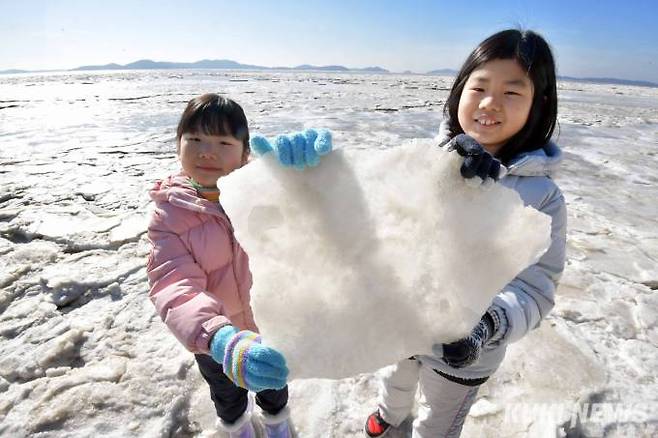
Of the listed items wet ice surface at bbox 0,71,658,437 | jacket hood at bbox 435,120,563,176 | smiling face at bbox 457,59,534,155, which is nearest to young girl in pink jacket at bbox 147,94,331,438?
wet ice surface at bbox 0,71,658,437

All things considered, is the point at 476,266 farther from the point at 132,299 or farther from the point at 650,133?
the point at 650,133

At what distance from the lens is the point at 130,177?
4.33 m

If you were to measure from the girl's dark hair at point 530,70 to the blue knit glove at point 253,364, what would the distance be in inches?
37.3

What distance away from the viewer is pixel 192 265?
1.29 metres

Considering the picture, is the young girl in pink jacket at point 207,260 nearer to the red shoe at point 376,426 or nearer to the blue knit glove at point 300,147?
the red shoe at point 376,426

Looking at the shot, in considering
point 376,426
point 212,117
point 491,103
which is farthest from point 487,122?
point 376,426

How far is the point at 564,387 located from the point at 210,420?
1.55 meters

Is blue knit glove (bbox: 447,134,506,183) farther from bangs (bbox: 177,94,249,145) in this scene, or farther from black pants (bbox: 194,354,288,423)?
black pants (bbox: 194,354,288,423)

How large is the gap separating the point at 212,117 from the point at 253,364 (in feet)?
2.95

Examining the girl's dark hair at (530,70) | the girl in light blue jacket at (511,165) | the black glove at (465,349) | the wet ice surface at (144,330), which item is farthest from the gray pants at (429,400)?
the girl's dark hair at (530,70)

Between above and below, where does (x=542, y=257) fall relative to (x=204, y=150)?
below

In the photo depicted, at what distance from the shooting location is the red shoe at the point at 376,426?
153cm

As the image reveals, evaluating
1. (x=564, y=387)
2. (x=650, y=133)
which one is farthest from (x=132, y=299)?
(x=650, y=133)

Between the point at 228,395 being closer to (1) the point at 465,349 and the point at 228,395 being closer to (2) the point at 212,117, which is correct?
(1) the point at 465,349
